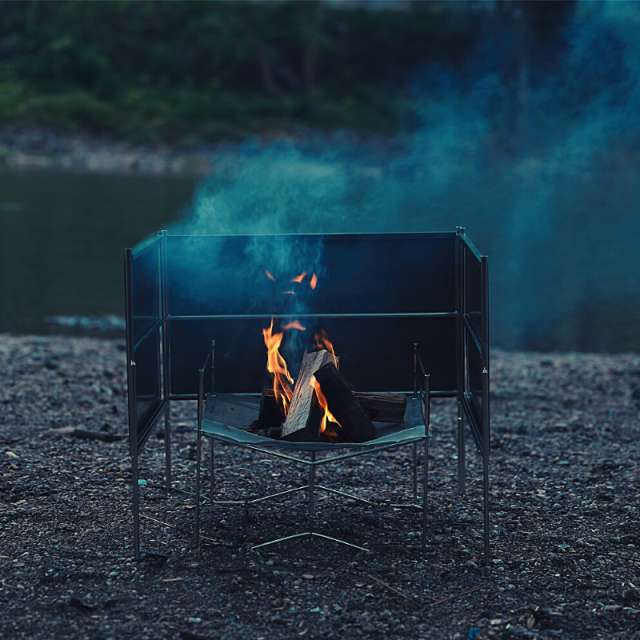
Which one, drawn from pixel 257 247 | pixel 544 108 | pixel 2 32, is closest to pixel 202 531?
pixel 257 247

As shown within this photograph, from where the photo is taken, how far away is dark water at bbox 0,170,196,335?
34.6 feet

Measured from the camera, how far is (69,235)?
51.2 feet

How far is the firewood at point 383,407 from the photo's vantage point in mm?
3767

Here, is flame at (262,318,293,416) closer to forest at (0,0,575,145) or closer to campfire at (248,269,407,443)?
campfire at (248,269,407,443)

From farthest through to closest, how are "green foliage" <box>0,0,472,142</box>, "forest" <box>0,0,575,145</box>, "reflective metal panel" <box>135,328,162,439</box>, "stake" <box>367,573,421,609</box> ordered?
"green foliage" <box>0,0,472,142</box>, "forest" <box>0,0,575,145</box>, "reflective metal panel" <box>135,328,162,439</box>, "stake" <box>367,573,421,609</box>

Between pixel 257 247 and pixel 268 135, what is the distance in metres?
31.0

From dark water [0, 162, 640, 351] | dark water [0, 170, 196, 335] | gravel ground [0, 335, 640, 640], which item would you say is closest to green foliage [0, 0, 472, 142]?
dark water [0, 170, 196, 335]

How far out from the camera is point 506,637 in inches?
112

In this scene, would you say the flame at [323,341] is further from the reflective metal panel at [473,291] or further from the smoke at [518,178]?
the smoke at [518,178]

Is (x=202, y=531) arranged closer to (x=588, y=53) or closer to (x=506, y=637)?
(x=506, y=637)

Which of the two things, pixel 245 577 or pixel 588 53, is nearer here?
pixel 245 577

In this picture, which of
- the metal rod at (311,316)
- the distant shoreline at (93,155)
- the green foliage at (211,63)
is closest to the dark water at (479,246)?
the distant shoreline at (93,155)

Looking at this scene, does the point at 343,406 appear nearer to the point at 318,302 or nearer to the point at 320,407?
the point at 320,407

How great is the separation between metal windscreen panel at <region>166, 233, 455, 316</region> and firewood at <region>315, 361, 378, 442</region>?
2.79ft
